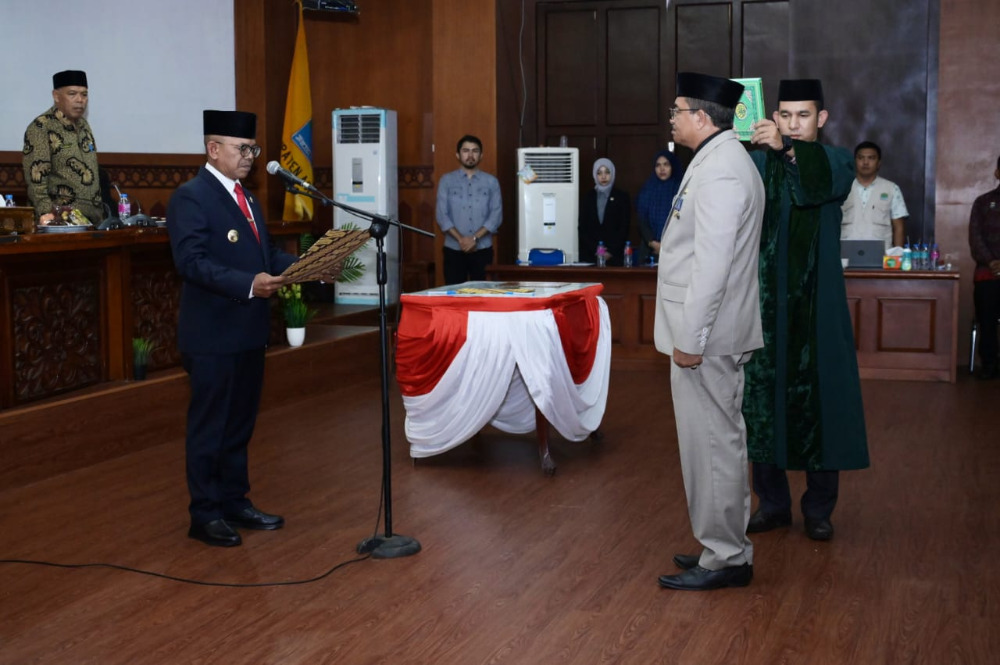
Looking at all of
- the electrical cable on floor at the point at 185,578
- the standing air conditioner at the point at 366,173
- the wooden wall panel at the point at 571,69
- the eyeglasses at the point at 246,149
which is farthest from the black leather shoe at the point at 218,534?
the wooden wall panel at the point at 571,69

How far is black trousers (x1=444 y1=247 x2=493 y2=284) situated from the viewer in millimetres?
8172

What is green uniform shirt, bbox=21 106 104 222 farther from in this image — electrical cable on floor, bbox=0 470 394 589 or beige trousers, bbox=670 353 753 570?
beige trousers, bbox=670 353 753 570

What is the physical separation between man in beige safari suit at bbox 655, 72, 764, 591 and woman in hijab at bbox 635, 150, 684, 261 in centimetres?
489

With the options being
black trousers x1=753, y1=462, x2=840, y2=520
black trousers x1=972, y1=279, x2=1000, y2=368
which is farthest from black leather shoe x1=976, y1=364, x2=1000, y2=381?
black trousers x1=753, y1=462, x2=840, y2=520

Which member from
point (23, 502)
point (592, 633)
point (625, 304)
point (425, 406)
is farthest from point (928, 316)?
point (23, 502)

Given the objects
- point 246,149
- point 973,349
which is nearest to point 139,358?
point 246,149

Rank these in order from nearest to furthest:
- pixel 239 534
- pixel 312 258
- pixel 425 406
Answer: pixel 312 258
pixel 239 534
pixel 425 406

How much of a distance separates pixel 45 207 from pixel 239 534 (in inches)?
96.2

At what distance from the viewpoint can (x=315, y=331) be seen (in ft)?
24.5

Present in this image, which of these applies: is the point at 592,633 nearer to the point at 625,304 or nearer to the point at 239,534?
the point at 239,534

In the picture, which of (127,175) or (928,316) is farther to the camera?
(127,175)

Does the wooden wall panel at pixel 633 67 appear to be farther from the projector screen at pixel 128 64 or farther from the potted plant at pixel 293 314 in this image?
the potted plant at pixel 293 314

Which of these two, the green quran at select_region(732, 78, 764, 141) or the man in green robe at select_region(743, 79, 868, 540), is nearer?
the man in green robe at select_region(743, 79, 868, 540)

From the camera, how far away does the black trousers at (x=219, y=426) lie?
12.3 feet
